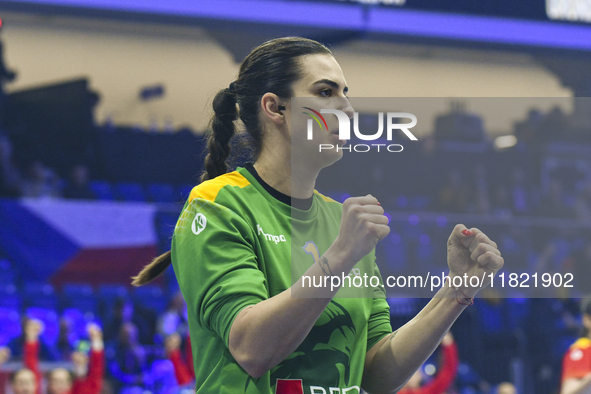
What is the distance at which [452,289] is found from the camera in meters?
1.34

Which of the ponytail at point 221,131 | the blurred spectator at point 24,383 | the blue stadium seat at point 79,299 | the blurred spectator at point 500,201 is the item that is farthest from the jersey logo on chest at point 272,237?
the blue stadium seat at point 79,299

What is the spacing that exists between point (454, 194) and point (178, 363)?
17.0ft

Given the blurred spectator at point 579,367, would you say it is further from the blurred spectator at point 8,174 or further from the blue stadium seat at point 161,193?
the blurred spectator at point 8,174

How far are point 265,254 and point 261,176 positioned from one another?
211 millimetres

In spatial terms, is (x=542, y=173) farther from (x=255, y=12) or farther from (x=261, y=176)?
(x=255, y=12)

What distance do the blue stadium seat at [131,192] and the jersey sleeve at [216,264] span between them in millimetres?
7302

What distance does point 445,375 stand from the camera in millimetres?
6391

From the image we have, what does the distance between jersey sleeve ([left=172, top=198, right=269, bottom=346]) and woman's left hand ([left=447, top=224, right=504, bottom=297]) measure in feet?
1.24

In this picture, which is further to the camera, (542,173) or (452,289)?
(542,173)

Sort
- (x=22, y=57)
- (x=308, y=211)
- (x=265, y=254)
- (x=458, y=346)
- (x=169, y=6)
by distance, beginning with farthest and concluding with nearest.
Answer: (x=22, y=57), (x=169, y=6), (x=458, y=346), (x=308, y=211), (x=265, y=254)

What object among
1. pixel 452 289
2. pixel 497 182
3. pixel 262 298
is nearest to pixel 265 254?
pixel 262 298

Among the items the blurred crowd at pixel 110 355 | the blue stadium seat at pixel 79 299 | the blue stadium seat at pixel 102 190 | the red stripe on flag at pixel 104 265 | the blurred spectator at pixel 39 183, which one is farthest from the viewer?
the blue stadium seat at pixel 102 190

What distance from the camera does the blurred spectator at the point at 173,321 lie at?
682 cm

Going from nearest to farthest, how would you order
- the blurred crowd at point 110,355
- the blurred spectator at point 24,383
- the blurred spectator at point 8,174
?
the blurred spectator at point 24,383, the blurred crowd at point 110,355, the blurred spectator at point 8,174
